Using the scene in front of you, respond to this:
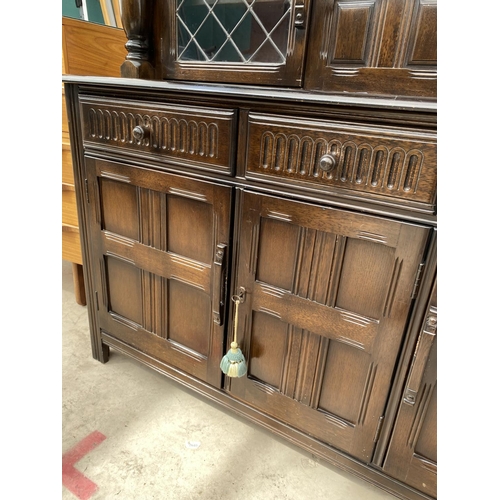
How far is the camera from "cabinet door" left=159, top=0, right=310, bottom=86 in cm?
81

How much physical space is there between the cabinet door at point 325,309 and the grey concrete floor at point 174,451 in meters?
0.17

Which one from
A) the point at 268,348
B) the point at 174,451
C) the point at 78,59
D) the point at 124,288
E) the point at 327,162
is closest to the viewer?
the point at 327,162

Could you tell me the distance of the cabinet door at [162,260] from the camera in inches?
34.8

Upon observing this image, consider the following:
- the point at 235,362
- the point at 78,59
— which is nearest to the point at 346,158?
the point at 235,362

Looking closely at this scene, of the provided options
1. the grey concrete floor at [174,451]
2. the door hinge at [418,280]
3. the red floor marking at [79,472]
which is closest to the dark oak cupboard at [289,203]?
the door hinge at [418,280]

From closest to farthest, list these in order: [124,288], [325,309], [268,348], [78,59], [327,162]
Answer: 1. [327,162]
2. [325,309]
3. [268,348]
4. [124,288]
5. [78,59]

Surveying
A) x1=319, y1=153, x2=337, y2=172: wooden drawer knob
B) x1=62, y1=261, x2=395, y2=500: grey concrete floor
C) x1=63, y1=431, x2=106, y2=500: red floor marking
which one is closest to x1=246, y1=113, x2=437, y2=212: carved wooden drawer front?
x1=319, y1=153, x2=337, y2=172: wooden drawer knob

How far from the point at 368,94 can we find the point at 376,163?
0.66 feet

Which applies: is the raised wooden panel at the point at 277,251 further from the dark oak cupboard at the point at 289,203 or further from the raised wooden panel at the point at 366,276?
the raised wooden panel at the point at 366,276

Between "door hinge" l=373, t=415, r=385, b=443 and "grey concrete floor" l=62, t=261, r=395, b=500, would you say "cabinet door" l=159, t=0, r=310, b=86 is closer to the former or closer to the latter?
"door hinge" l=373, t=415, r=385, b=443

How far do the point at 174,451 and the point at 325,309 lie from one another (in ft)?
2.01

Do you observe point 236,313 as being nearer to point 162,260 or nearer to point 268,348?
point 268,348

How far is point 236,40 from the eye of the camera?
90 cm
